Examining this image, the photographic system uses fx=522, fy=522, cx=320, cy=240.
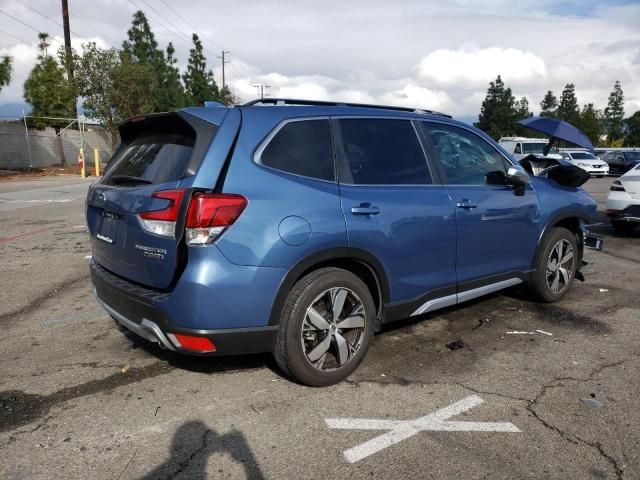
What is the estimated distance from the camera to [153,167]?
Result: 333 cm

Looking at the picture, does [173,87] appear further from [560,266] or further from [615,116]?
[615,116]

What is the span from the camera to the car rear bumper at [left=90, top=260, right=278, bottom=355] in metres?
2.99

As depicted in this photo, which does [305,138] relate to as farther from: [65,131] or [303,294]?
[65,131]

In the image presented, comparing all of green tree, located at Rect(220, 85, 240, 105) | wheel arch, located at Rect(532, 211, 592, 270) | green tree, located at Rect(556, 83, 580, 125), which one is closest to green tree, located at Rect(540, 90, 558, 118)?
green tree, located at Rect(556, 83, 580, 125)

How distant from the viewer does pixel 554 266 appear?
5137mm

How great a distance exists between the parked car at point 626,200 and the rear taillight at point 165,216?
823cm

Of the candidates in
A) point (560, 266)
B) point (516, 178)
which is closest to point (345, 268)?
point (516, 178)

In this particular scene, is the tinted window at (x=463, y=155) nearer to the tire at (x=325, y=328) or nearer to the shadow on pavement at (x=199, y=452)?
the tire at (x=325, y=328)

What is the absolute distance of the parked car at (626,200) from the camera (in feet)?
28.2

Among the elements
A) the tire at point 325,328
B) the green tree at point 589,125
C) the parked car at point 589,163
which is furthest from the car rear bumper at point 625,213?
the green tree at point 589,125

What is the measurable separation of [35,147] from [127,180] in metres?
28.9

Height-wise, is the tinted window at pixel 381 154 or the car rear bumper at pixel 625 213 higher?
the tinted window at pixel 381 154

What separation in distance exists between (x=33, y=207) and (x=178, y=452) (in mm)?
12236

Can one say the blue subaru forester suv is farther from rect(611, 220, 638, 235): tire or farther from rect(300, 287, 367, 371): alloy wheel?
rect(611, 220, 638, 235): tire
